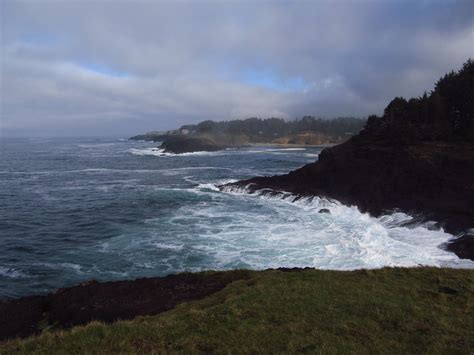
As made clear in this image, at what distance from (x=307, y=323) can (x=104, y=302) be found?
33.8ft

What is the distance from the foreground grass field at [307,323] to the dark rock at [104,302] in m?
1.82

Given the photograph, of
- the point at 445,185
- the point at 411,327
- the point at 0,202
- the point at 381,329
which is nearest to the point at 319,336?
the point at 381,329

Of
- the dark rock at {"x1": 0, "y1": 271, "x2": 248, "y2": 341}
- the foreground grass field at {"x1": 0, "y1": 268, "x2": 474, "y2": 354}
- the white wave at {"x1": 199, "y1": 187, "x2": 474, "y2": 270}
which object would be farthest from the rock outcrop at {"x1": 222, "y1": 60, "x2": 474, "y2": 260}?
the dark rock at {"x1": 0, "y1": 271, "x2": 248, "y2": 341}

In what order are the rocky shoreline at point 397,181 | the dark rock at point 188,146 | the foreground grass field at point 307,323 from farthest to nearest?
1. the dark rock at point 188,146
2. the rocky shoreline at point 397,181
3. the foreground grass field at point 307,323

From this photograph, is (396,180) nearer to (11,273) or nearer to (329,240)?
(329,240)

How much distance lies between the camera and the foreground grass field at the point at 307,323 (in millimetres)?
9633

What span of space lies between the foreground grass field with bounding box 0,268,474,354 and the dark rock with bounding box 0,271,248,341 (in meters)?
1.82

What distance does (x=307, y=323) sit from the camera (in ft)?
37.1

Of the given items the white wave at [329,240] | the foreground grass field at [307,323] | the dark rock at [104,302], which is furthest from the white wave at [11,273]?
the foreground grass field at [307,323]

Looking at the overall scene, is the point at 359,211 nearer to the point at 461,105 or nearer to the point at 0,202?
the point at 461,105

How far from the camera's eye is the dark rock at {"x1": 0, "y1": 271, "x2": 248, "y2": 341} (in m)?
15.5

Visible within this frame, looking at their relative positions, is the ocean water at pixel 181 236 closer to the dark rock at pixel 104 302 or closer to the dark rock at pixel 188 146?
the dark rock at pixel 104 302

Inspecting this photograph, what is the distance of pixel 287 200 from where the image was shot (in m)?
46.2

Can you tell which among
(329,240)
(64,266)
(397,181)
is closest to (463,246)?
(329,240)
